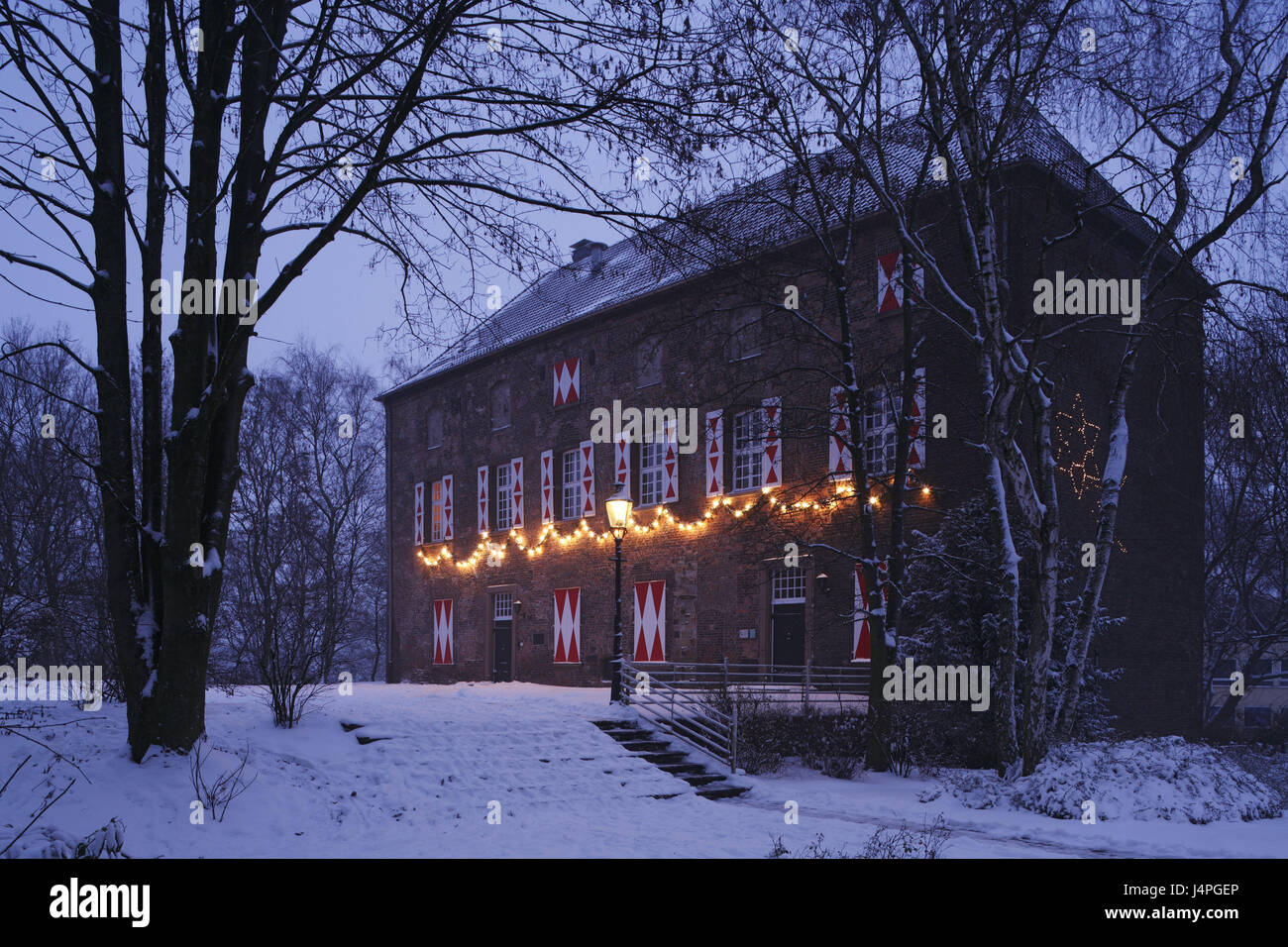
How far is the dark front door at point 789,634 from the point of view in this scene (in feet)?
66.8

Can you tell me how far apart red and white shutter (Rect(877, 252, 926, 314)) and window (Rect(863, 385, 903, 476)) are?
5.28ft

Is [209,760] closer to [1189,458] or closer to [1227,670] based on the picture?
[1189,458]

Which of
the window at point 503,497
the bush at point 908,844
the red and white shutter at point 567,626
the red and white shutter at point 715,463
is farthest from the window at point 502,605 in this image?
the bush at point 908,844

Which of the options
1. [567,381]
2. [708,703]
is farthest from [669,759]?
[567,381]

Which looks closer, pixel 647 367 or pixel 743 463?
pixel 743 463

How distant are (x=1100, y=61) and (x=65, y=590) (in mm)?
17026

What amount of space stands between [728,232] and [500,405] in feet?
68.8

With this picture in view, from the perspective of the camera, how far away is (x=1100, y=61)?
12078mm

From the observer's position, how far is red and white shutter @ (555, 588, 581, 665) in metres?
25.3

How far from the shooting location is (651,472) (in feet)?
79.5

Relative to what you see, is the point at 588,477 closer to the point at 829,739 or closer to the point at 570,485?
the point at 570,485

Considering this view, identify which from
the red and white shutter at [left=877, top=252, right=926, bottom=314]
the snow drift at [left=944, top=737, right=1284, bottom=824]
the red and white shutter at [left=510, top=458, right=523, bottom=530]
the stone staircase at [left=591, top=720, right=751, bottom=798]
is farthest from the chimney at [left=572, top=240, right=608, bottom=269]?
the snow drift at [left=944, top=737, right=1284, bottom=824]
